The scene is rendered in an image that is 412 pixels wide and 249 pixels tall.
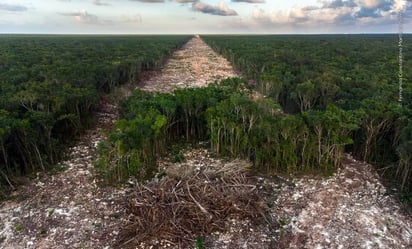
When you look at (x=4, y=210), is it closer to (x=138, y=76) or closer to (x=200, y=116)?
(x=200, y=116)

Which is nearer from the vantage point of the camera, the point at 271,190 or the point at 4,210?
the point at 4,210

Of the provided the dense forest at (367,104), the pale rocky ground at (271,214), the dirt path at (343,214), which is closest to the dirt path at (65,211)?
the pale rocky ground at (271,214)

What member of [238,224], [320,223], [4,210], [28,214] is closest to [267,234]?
[238,224]

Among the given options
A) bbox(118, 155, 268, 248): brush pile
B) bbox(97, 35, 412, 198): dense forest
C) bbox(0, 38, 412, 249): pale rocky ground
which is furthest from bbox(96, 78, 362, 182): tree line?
bbox(118, 155, 268, 248): brush pile

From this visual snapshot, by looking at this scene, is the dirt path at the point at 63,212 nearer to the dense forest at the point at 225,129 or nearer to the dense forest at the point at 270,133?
the dense forest at the point at 225,129

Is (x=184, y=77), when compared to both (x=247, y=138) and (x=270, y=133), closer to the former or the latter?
(x=247, y=138)

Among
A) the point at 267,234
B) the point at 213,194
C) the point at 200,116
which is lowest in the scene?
the point at 267,234

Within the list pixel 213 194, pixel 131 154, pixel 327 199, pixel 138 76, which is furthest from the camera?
pixel 138 76

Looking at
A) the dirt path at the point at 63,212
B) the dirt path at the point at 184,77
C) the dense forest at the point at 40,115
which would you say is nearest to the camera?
the dirt path at the point at 63,212
